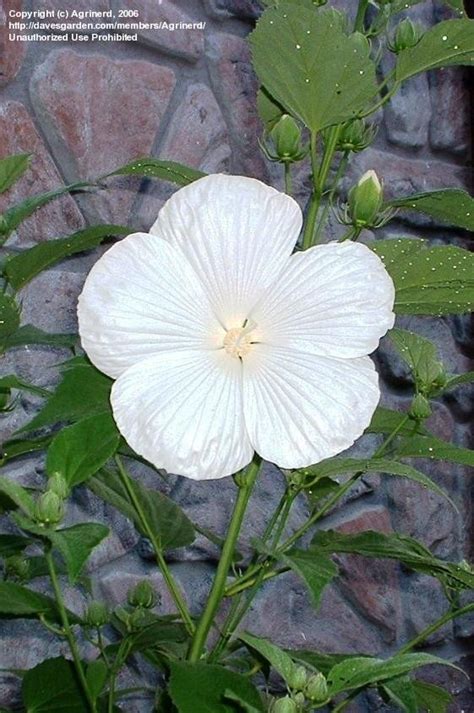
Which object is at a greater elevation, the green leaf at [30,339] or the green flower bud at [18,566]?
the green leaf at [30,339]

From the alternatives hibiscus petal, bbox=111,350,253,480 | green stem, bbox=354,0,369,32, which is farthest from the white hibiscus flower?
green stem, bbox=354,0,369,32

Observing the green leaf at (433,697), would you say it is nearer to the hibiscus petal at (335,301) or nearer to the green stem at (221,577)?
the green stem at (221,577)

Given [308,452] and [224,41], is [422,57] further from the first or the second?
[224,41]

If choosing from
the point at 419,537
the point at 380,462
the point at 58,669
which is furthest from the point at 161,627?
the point at 419,537

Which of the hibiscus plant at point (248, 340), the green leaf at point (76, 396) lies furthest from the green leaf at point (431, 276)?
the green leaf at point (76, 396)

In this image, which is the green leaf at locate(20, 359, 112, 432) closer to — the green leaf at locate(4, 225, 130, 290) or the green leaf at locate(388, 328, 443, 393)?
the green leaf at locate(4, 225, 130, 290)

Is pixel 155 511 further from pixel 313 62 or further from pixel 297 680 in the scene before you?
pixel 313 62

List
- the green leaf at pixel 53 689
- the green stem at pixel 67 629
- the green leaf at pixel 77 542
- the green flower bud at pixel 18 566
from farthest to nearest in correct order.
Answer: the green flower bud at pixel 18 566 → the green leaf at pixel 53 689 → the green stem at pixel 67 629 → the green leaf at pixel 77 542
